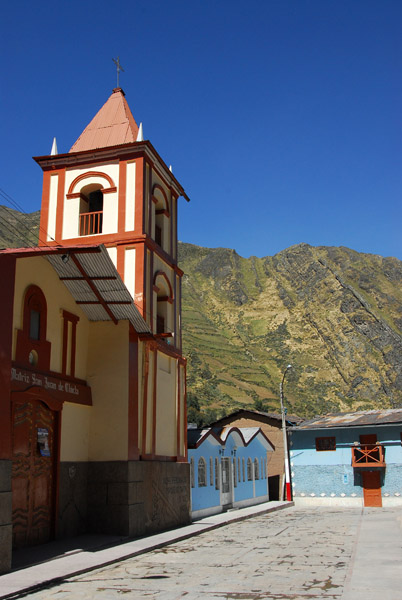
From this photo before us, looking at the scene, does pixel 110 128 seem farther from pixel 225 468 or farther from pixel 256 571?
pixel 256 571

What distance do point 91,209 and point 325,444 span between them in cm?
2091

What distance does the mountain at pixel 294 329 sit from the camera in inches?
3433

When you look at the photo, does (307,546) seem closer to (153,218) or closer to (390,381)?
(153,218)

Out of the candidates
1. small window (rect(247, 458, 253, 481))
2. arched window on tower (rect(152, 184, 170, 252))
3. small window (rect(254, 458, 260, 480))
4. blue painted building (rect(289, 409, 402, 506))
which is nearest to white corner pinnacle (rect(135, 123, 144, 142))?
arched window on tower (rect(152, 184, 170, 252))

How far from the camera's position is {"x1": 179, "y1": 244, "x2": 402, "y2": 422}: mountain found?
286 feet

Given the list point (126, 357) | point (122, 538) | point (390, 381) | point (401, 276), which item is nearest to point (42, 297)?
point (126, 357)

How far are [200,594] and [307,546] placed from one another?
21.3 ft

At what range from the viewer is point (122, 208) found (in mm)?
19000

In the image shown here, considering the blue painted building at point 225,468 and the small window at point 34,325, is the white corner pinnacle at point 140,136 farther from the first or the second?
the blue painted building at point 225,468

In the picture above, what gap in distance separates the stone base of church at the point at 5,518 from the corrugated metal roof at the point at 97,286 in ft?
17.8

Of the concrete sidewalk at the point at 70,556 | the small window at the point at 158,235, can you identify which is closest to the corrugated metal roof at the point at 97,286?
the small window at the point at 158,235

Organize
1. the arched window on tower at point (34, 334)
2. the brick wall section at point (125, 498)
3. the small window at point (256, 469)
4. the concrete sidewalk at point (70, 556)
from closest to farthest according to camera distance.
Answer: the concrete sidewalk at point (70, 556)
the arched window on tower at point (34, 334)
the brick wall section at point (125, 498)
the small window at point (256, 469)

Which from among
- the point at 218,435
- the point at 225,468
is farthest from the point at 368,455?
the point at 218,435

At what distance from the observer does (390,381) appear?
326 feet
